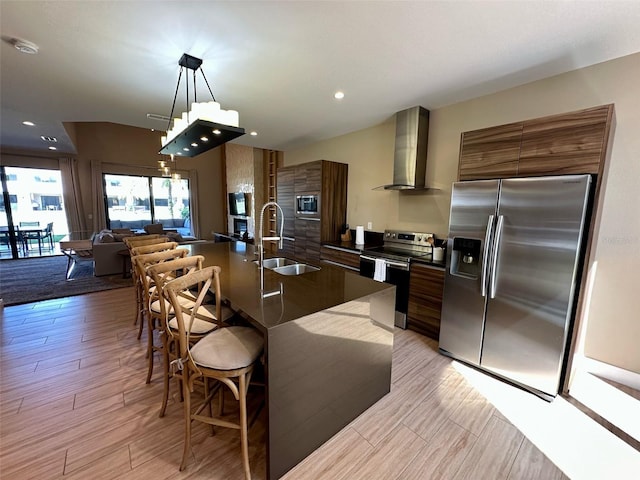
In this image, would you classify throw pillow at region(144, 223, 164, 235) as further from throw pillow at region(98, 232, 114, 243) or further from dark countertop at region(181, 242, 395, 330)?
dark countertop at region(181, 242, 395, 330)

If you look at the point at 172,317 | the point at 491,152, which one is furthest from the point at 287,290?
the point at 491,152

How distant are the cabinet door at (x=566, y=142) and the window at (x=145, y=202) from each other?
917cm

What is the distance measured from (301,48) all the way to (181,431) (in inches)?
120

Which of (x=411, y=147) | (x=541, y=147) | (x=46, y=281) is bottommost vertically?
(x=46, y=281)

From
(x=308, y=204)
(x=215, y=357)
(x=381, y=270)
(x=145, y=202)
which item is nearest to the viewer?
(x=215, y=357)

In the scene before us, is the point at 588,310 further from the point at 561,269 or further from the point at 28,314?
the point at 28,314

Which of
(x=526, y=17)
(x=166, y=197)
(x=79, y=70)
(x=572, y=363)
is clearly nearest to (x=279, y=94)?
(x=79, y=70)

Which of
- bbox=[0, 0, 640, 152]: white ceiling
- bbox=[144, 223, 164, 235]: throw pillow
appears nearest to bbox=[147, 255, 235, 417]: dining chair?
bbox=[0, 0, 640, 152]: white ceiling

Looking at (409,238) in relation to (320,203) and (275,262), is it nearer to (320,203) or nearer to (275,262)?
(320,203)

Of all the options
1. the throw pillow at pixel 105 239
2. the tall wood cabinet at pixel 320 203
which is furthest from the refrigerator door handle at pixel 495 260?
the throw pillow at pixel 105 239

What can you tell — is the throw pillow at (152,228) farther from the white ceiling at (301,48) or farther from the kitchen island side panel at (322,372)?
the kitchen island side panel at (322,372)

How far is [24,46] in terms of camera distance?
2.11 meters

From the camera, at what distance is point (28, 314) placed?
3607 millimetres

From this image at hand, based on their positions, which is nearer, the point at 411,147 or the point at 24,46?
the point at 24,46
